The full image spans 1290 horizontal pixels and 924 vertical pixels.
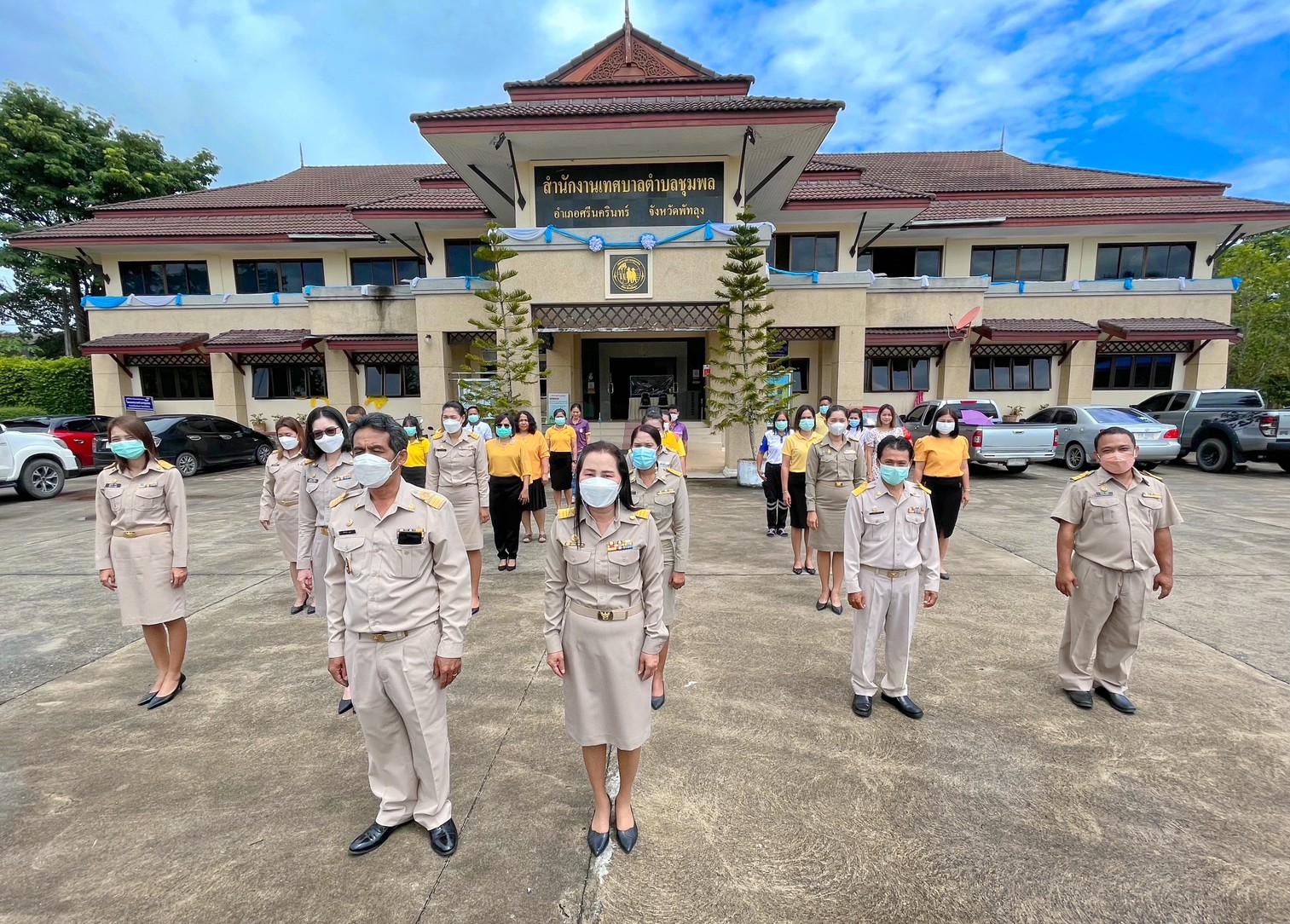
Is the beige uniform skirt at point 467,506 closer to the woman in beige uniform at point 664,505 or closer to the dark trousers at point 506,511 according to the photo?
the dark trousers at point 506,511

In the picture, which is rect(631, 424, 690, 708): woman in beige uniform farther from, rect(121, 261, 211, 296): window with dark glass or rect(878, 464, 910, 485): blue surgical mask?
rect(121, 261, 211, 296): window with dark glass

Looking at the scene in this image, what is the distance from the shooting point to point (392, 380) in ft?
62.7

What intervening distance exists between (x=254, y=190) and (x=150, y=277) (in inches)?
214

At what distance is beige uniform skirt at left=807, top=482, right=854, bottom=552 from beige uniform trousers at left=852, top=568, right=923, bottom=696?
1523mm

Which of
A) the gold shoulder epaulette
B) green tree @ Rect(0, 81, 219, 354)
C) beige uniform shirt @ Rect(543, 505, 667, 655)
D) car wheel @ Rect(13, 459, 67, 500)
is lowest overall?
car wheel @ Rect(13, 459, 67, 500)

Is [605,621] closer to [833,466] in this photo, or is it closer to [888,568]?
[888,568]

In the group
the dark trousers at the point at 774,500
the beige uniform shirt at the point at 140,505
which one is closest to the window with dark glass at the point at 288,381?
the dark trousers at the point at 774,500

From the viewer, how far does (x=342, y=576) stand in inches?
97.0

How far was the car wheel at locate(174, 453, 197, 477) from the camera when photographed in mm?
13719

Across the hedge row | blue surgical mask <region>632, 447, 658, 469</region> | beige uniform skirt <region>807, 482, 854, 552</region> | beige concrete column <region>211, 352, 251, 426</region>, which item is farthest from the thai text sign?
the hedge row

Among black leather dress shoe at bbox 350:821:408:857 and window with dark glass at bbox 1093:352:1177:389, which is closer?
black leather dress shoe at bbox 350:821:408:857

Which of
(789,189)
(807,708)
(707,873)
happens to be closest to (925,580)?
(807,708)

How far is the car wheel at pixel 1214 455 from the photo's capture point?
1271 centimetres

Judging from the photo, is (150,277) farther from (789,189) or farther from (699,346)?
(789,189)
